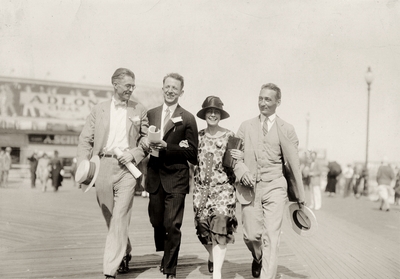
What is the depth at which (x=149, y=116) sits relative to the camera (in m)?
4.79

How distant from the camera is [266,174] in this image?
450cm

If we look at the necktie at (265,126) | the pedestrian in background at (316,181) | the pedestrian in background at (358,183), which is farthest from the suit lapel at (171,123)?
the pedestrian in background at (358,183)

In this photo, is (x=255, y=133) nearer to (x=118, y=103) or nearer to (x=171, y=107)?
(x=171, y=107)

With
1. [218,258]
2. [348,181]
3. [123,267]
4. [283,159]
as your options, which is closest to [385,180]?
[348,181]

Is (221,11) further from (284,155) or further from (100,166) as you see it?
(100,166)

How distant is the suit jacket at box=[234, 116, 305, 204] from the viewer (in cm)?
449

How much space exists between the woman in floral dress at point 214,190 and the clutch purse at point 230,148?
0.16 ft

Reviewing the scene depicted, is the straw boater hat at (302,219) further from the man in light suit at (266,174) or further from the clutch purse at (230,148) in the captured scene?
the clutch purse at (230,148)

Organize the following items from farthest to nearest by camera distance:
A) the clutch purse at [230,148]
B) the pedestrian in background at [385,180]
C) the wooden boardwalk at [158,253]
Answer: the pedestrian in background at [385,180] < the wooden boardwalk at [158,253] < the clutch purse at [230,148]

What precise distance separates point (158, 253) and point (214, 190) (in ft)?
6.80

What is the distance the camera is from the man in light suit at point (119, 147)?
14.2 ft

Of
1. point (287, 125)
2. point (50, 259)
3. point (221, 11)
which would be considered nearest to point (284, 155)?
point (287, 125)

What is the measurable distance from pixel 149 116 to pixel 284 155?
1.62 meters

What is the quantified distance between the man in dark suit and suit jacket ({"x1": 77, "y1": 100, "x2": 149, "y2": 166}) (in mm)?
150
